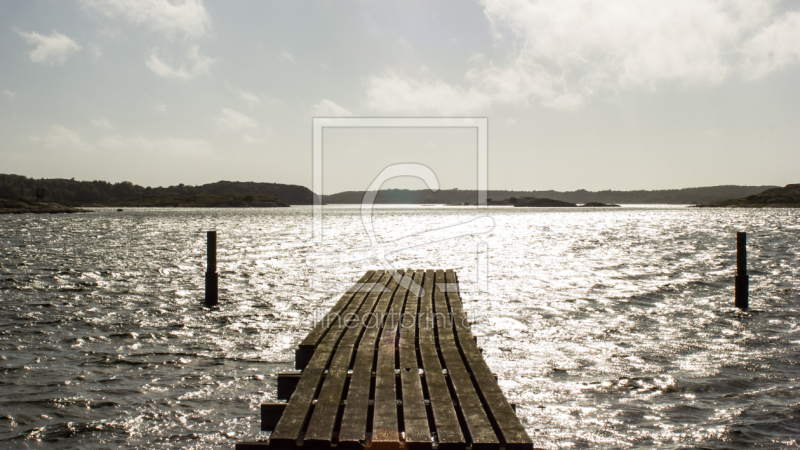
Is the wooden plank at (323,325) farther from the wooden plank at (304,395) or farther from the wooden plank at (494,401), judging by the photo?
the wooden plank at (494,401)

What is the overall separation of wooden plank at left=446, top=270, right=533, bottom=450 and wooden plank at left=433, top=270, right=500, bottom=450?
3.4 inches

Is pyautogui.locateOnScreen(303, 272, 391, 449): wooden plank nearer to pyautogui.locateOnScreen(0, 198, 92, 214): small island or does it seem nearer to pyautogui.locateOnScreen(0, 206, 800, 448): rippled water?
pyautogui.locateOnScreen(0, 206, 800, 448): rippled water

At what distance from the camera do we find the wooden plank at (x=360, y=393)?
14.5ft

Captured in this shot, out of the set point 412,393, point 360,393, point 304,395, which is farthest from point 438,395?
point 304,395

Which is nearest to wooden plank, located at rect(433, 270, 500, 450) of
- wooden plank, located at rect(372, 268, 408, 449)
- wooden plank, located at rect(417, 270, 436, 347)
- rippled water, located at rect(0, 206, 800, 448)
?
wooden plank, located at rect(417, 270, 436, 347)

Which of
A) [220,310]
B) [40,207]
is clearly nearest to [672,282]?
[220,310]

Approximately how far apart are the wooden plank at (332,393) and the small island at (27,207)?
5312 inches

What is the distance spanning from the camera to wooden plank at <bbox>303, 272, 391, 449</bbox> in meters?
4.41

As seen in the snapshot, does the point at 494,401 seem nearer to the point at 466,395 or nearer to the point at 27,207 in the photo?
the point at 466,395

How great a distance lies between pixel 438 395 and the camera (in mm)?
5410

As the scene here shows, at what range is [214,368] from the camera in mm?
9648

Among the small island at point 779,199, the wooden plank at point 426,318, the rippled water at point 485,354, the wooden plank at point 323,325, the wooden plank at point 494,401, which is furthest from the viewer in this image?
the small island at point 779,199

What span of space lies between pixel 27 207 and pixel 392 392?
476 ft

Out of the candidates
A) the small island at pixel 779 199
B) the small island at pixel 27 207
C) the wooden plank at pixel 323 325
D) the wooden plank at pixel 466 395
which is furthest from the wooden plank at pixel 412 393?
the small island at pixel 779 199
